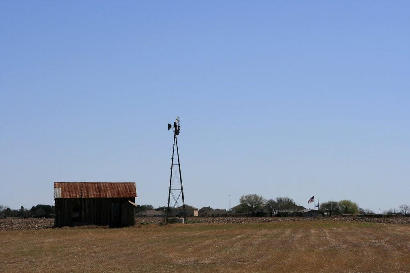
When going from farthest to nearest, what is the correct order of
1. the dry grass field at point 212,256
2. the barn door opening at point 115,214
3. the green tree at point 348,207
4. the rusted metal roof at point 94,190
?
the green tree at point 348,207 → the barn door opening at point 115,214 → the rusted metal roof at point 94,190 → the dry grass field at point 212,256

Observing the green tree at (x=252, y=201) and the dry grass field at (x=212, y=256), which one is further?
the green tree at (x=252, y=201)

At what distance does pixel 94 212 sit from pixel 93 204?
0.72 metres

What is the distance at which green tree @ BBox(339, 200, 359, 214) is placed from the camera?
613ft

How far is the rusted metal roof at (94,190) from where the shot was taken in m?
64.1

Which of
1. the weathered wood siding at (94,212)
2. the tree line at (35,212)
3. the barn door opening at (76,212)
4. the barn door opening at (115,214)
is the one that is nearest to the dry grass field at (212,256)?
the weathered wood siding at (94,212)

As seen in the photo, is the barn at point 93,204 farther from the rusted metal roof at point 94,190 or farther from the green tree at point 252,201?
the green tree at point 252,201

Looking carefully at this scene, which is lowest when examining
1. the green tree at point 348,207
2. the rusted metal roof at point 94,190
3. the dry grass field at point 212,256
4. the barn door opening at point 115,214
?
the dry grass field at point 212,256

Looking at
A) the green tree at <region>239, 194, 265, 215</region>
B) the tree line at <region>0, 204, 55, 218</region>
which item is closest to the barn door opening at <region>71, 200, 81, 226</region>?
the tree line at <region>0, 204, 55, 218</region>

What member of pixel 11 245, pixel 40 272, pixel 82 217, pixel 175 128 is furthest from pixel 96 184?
pixel 40 272

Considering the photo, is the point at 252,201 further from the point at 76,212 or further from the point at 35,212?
the point at 76,212

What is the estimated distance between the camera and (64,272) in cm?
2375

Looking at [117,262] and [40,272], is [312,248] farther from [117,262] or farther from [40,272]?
[40,272]

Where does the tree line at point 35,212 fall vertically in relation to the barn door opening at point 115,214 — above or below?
above

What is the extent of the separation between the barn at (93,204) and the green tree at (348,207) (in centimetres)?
12812
